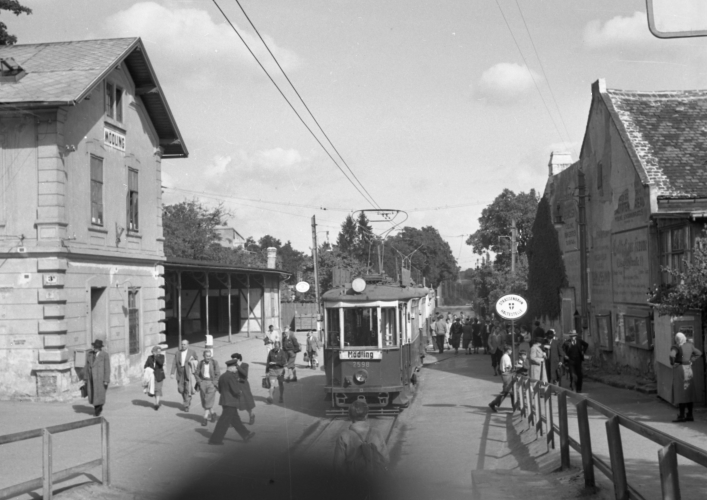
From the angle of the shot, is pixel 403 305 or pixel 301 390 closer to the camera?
pixel 403 305

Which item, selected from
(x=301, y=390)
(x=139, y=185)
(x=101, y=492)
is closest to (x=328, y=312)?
(x=301, y=390)

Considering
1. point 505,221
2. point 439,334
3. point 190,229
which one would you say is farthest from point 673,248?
point 505,221

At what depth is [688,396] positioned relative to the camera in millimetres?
14156

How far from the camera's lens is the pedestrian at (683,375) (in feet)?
45.9

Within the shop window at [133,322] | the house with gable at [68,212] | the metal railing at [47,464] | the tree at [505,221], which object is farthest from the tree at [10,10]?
the tree at [505,221]

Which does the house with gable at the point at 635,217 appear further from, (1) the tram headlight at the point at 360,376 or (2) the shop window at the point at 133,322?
(2) the shop window at the point at 133,322

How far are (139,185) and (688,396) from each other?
54.3 feet

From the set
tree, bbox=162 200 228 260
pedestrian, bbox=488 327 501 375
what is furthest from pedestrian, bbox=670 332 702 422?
tree, bbox=162 200 228 260

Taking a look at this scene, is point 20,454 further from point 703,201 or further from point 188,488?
point 703,201

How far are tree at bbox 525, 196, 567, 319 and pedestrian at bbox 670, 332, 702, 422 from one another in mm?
16783

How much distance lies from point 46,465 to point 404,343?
32.5ft

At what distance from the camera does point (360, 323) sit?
17.0m

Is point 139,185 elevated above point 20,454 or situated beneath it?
elevated above

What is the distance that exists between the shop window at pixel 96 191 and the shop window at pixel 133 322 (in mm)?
2724
